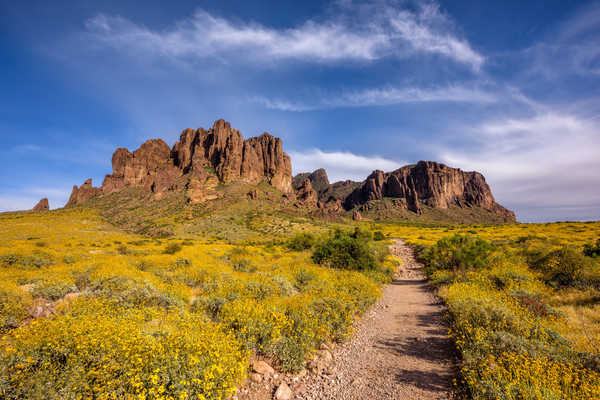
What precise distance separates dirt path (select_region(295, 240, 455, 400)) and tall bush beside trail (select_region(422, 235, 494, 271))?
760 cm

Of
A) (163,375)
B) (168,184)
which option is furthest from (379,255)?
(168,184)

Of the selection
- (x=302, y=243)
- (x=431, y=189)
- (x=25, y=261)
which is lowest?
(x=302, y=243)

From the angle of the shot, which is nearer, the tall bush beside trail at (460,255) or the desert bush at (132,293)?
the desert bush at (132,293)

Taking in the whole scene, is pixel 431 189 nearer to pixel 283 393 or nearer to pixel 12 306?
pixel 283 393

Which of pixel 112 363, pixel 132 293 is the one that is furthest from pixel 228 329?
pixel 132 293

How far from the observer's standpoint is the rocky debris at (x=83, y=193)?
12900cm

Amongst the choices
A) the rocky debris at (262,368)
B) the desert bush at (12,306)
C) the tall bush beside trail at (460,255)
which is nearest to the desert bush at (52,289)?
the desert bush at (12,306)

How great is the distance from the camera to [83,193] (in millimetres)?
132000

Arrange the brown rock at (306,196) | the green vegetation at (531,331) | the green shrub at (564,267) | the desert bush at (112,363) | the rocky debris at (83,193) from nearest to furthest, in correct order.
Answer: the desert bush at (112,363), the green vegetation at (531,331), the green shrub at (564,267), the brown rock at (306,196), the rocky debris at (83,193)

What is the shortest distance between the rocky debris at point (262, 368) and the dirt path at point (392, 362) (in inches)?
35.1

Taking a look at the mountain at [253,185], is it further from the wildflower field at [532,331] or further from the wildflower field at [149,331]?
the wildflower field at [532,331]

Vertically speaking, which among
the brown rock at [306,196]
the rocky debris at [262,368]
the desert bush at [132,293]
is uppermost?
the brown rock at [306,196]

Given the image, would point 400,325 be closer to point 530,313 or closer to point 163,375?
point 530,313

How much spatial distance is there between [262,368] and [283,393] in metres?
0.85
